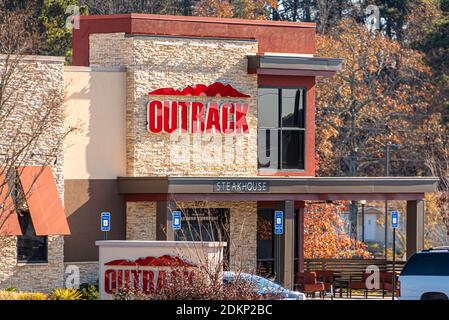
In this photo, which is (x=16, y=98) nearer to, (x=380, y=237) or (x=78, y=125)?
(x=78, y=125)

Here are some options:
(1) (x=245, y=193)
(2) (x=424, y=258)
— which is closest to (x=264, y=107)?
(1) (x=245, y=193)

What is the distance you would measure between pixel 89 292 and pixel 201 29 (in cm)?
1022

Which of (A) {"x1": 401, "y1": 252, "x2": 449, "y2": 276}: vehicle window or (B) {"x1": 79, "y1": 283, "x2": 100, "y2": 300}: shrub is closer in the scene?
(A) {"x1": 401, "y1": 252, "x2": 449, "y2": 276}: vehicle window

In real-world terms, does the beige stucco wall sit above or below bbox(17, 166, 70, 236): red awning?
above

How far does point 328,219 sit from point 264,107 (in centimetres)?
1629

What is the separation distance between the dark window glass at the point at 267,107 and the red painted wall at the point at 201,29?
1431mm

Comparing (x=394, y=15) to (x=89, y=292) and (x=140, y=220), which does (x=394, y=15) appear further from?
(x=89, y=292)

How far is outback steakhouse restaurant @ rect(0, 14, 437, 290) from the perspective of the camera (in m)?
38.0

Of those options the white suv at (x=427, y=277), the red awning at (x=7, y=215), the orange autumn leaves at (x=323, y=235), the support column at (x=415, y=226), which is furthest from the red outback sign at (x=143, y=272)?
the orange autumn leaves at (x=323, y=235)

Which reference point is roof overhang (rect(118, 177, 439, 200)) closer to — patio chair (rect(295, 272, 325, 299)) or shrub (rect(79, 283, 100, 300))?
patio chair (rect(295, 272, 325, 299))

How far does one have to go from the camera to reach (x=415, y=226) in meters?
40.9

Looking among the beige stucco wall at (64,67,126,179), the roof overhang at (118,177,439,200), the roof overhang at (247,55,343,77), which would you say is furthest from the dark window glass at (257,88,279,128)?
the beige stucco wall at (64,67,126,179)

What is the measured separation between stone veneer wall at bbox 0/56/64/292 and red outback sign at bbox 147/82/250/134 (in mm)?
3198

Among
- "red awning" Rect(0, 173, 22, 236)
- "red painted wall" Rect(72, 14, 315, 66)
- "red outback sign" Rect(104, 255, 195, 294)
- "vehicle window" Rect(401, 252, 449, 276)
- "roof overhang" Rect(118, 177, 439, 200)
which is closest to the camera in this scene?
"red outback sign" Rect(104, 255, 195, 294)
